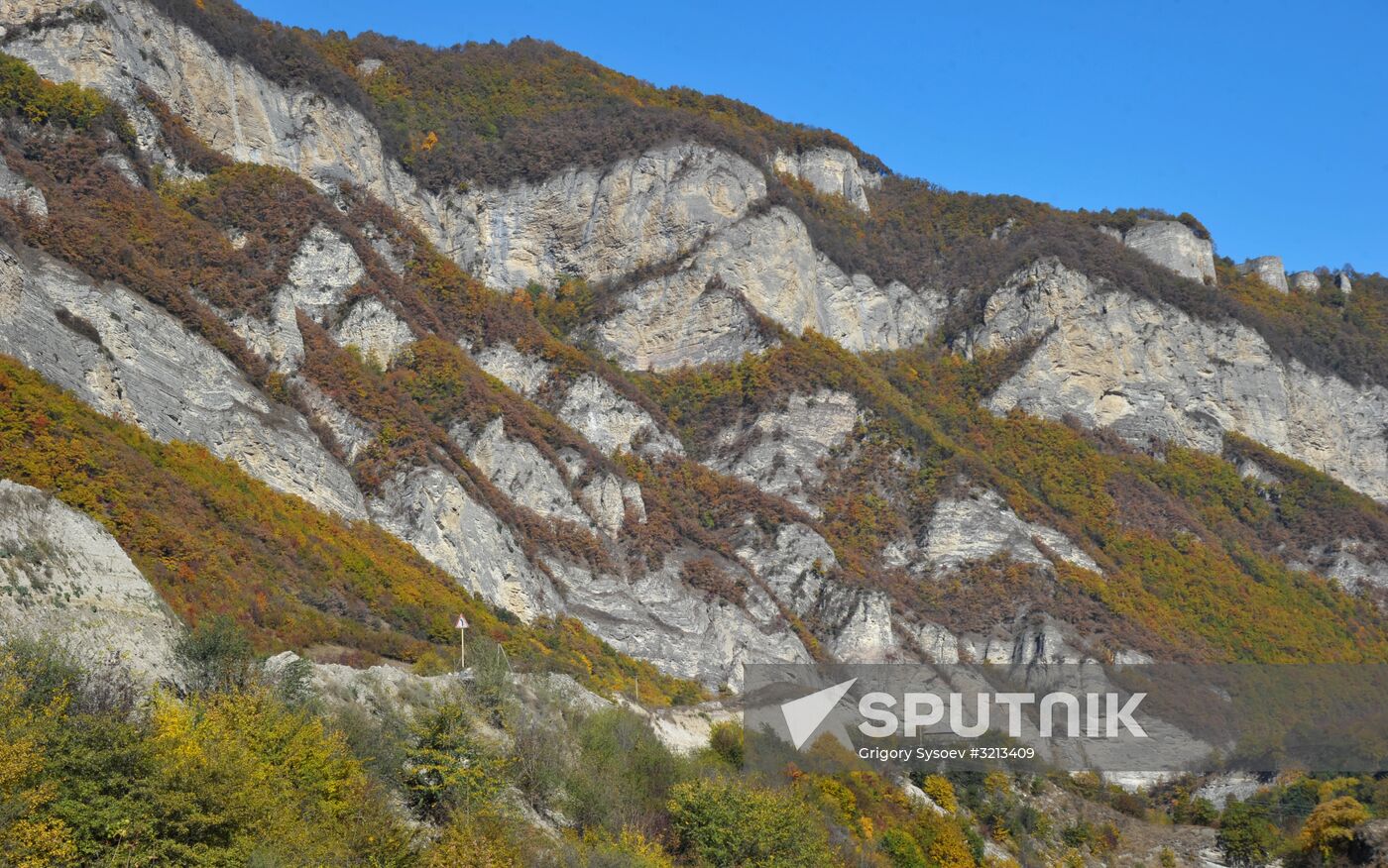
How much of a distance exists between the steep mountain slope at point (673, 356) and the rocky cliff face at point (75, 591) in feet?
17.6

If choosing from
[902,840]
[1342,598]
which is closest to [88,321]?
[902,840]

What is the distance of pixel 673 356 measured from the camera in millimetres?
88000

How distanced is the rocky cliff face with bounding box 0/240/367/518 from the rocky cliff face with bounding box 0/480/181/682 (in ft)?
47.6

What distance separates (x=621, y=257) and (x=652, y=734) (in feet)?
178

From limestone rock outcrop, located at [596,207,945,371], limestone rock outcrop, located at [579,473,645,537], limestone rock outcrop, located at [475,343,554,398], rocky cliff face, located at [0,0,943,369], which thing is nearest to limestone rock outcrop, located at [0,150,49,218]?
rocky cliff face, located at [0,0,943,369]

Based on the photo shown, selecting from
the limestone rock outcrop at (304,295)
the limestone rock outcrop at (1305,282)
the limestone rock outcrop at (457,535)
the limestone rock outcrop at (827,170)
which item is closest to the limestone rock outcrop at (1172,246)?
the limestone rock outcrop at (1305,282)

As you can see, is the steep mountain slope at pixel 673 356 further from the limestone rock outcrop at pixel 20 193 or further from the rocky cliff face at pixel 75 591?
the rocky cliff face at pixel 75 591

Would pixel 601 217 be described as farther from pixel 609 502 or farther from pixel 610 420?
pixel 609 502

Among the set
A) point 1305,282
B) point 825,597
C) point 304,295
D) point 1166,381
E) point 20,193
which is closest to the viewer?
point 20,193

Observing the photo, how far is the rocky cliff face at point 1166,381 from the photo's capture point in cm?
9769

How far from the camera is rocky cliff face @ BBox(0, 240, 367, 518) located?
44.1m

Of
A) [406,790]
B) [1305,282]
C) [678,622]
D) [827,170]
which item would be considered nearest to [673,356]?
[678,622]

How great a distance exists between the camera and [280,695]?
98.8ft

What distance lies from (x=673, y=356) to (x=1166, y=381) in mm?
40285
